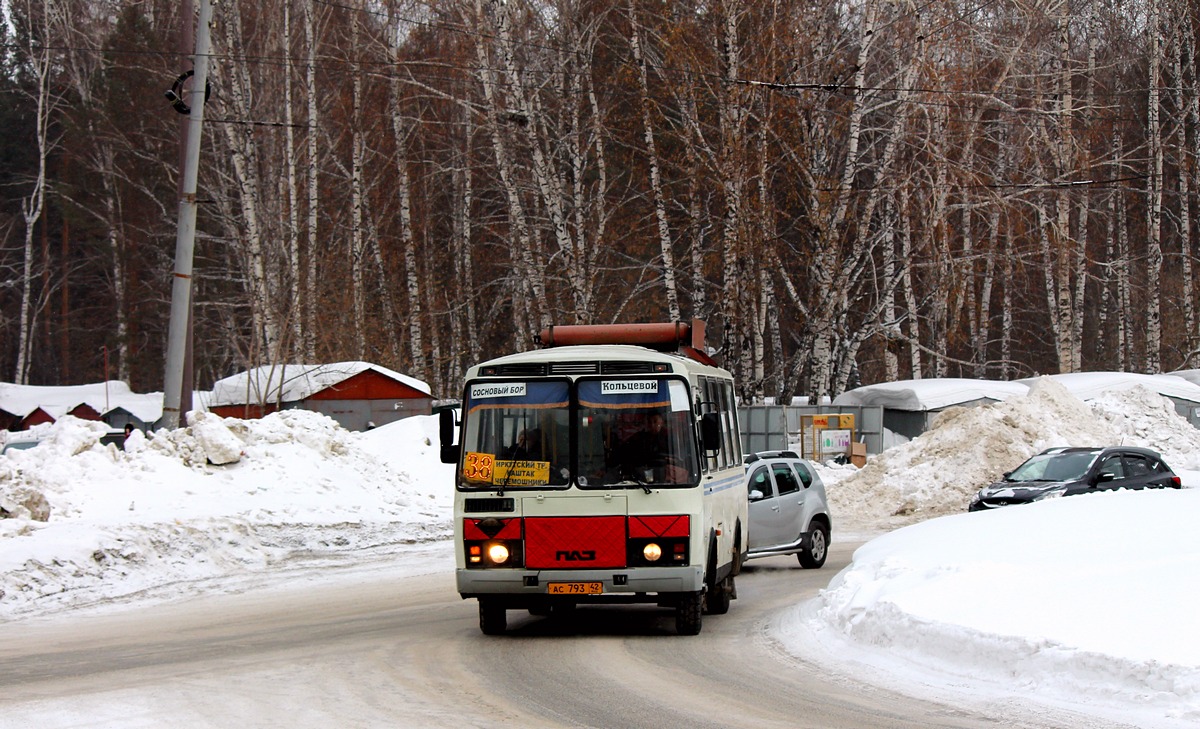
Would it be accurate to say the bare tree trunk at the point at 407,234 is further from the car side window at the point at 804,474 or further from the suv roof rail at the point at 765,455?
the car side window at the point at 804,474

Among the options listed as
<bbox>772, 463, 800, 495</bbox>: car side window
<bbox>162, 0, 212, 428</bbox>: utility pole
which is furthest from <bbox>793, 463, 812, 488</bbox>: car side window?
<bbox>162, 0, 212, 428</bbox>: utility pole

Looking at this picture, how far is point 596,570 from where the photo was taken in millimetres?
12117

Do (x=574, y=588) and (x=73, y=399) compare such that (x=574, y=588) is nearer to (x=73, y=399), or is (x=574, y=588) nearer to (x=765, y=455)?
(x=765, y=455)

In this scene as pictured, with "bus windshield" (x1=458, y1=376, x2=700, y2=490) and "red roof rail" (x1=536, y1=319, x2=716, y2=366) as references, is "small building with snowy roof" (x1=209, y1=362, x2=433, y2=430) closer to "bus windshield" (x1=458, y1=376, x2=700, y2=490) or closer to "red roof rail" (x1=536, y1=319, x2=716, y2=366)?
"red roof rail" (x1=536, y1=319, x2=716, y2=366)

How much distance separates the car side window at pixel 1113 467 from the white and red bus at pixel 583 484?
13303 millimetres

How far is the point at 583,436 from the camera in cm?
1235

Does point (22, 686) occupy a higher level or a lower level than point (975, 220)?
lower

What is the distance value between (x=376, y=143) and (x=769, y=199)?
20839 millimetres

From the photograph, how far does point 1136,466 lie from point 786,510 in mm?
8888

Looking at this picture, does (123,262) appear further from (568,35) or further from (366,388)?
(568,35)

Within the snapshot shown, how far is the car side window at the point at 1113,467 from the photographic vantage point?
23522 mm

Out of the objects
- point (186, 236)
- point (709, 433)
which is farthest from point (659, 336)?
point (186, 236)

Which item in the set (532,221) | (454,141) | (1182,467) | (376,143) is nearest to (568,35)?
(532,221)

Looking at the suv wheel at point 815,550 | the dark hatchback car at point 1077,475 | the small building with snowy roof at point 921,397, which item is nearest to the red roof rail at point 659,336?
the suv wheel at point 815,550
